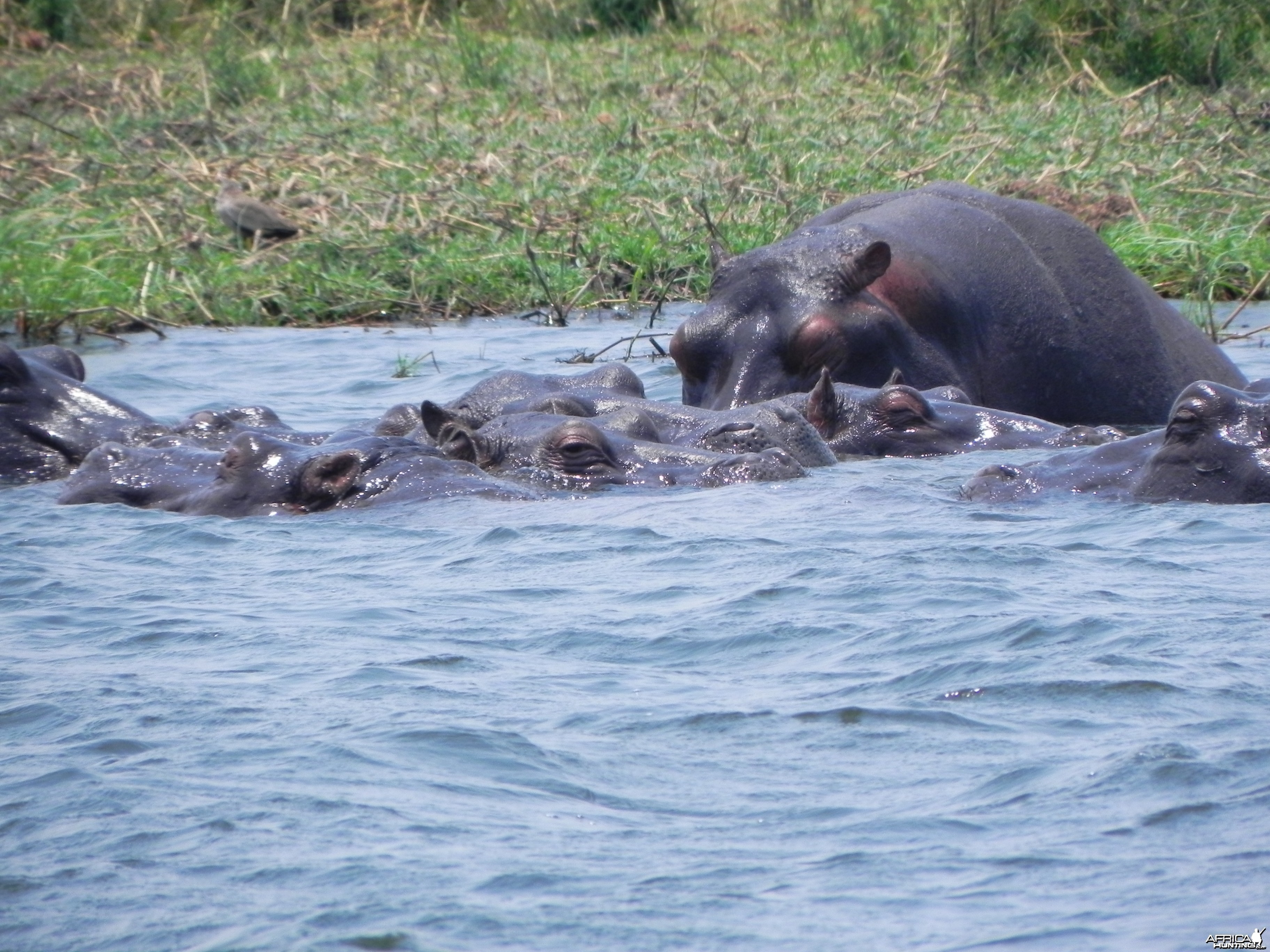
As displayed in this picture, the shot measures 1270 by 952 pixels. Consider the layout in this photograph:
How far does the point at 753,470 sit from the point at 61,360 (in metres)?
3.17

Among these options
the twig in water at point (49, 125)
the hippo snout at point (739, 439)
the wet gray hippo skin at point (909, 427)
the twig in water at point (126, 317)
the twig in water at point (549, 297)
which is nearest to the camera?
the hippo snout at point (739, 439)

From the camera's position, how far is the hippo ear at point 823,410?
23.9 feet

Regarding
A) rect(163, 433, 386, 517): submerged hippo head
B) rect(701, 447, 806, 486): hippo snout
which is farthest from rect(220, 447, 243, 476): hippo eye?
rect(701, 447, 806, 486): hippo snout

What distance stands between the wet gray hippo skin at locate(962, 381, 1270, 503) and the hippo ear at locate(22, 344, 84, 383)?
3928 mm

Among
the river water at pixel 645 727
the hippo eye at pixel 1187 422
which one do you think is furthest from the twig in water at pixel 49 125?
the hippo eye at pixel 1187 422

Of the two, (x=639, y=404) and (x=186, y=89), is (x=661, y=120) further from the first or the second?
(x=639, y=404)

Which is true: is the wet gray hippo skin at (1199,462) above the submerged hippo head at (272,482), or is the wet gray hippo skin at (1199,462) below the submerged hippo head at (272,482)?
above

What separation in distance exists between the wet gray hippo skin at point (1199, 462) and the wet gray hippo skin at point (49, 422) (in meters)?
3.48

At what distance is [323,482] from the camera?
260 inches

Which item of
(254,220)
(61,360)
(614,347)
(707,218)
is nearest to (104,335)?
(254,220)

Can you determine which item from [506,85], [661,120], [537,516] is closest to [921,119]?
[661,120]

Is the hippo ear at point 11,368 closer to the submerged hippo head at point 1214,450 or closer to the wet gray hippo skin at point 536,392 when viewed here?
the wet gray hippo skin at point 536,392

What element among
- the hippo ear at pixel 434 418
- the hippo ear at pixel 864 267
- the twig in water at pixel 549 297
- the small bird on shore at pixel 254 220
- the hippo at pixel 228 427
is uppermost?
the hippo ear at pixel 864 267

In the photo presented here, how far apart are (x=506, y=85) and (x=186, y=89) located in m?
2.91
